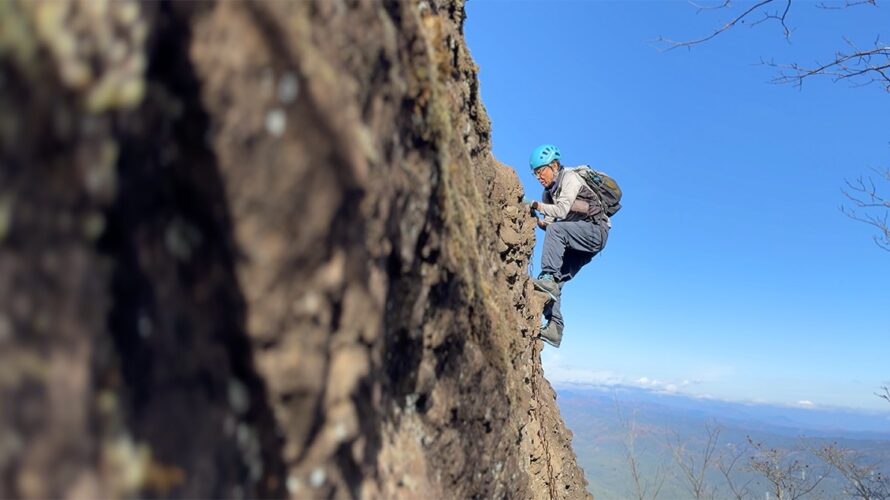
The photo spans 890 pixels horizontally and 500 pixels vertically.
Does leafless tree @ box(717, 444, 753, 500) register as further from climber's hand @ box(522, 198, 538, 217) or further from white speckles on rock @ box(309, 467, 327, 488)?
white speckles on rock @ box(309, 467, 327, 488)

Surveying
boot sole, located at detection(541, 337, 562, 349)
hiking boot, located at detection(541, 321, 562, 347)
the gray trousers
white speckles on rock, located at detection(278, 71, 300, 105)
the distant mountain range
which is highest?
the gray trousers

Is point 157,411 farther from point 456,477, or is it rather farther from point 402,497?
point 456,477

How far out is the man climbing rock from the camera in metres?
8.21

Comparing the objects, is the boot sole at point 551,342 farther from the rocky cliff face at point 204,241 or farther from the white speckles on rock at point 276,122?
the white speckles on rock at point 276,122

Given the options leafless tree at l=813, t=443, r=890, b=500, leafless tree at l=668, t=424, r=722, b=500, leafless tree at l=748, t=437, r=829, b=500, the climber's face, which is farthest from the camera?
leafless tree at l=748, t=437, r=829, b=500

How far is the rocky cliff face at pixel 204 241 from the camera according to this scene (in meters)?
1.29

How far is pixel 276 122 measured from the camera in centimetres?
172

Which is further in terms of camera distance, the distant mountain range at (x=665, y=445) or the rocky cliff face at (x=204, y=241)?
the distant mountain range at (x=665, y=445)

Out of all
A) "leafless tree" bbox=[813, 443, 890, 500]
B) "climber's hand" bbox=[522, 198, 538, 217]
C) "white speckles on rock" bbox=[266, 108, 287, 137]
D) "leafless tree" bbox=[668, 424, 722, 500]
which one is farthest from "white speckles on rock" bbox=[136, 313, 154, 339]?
"leafless tree" bbox=[813, 443, 890, 500]

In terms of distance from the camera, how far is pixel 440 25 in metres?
3.58

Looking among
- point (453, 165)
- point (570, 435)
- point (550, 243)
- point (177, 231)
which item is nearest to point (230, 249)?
point (177, 231)

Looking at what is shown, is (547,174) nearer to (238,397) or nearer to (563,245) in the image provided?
(563,245)

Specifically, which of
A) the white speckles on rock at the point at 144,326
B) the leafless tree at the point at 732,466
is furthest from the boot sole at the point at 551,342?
the leafless tree at the point at 732,466

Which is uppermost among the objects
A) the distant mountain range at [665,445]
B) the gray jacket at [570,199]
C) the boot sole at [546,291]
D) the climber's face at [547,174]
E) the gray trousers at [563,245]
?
the climber's face at [547,174]
